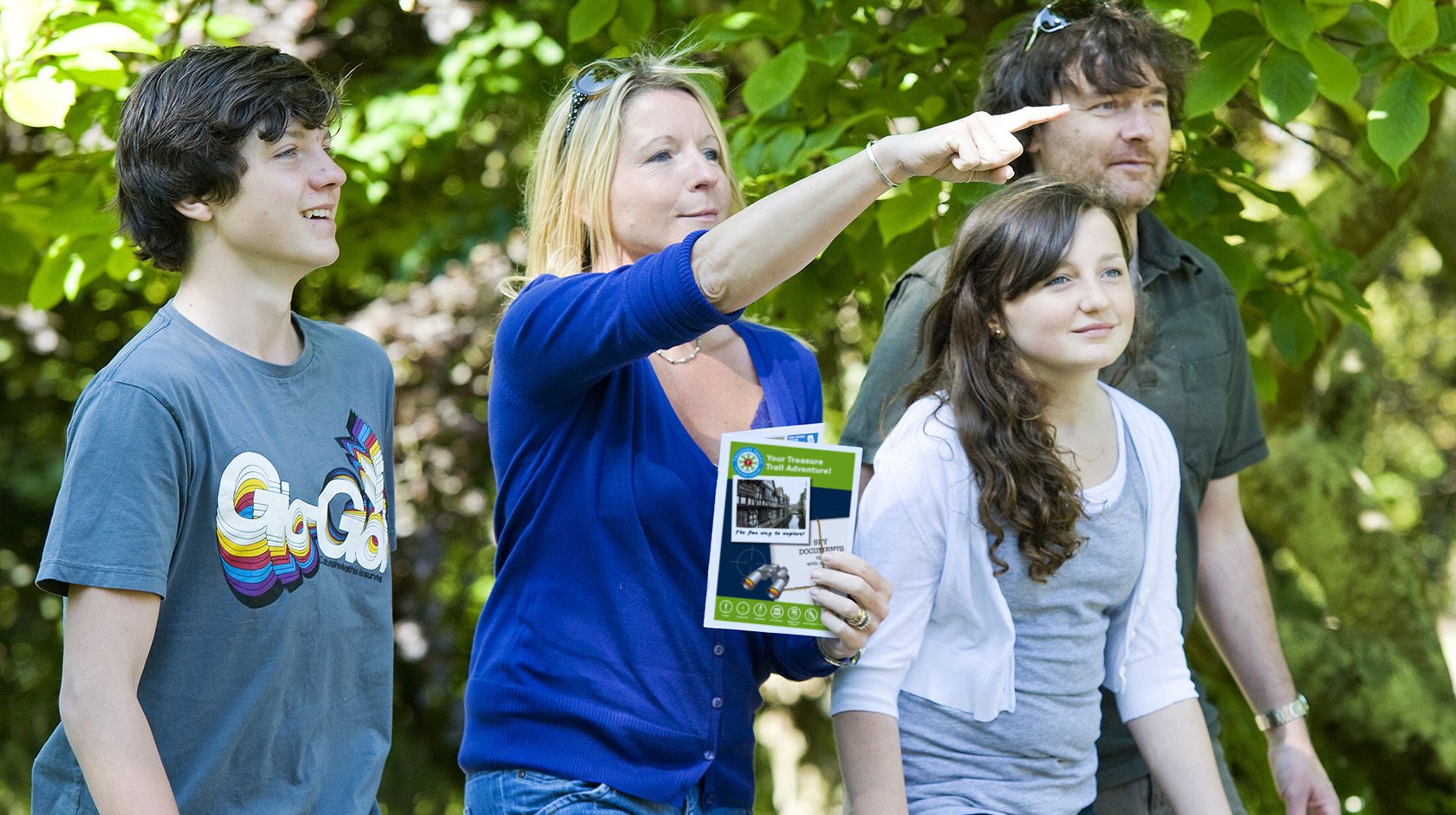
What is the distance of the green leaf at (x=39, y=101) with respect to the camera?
2.81 meters

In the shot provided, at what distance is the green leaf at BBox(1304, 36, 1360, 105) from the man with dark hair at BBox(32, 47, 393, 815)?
5.94ft

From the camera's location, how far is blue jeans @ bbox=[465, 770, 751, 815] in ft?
6.51

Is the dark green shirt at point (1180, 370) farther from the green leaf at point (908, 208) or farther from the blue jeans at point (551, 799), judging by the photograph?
the blue jeans at point (551, 799)

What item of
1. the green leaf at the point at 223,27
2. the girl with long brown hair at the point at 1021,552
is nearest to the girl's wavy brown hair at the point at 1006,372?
the girl with long brown hair at the point at 1021,552

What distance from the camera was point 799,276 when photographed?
11.8 feet

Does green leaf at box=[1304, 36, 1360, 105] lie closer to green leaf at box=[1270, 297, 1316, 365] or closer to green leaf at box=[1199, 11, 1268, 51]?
green leaf at box=[1199, 11, 1268, 51]

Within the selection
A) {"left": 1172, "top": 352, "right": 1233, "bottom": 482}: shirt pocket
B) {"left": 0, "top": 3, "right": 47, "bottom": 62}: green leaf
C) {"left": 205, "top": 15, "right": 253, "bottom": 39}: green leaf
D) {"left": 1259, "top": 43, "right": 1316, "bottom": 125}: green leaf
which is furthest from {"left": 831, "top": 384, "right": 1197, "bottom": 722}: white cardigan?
{"left": 205, "top": 15, "right": 253, "bottom": 39}: green leaf

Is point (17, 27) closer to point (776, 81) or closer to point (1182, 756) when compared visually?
point (776, 81)

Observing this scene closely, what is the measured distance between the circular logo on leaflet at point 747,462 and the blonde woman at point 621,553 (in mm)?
145

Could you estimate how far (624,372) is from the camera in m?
2.12

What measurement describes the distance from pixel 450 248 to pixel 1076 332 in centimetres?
345

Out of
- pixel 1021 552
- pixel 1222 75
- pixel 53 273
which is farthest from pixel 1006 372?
pixel 53 273

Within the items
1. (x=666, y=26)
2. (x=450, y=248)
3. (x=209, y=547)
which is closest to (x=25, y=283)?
(x=450, y=248)

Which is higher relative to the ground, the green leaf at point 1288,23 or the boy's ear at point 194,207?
the green leaf at point 1288,23
